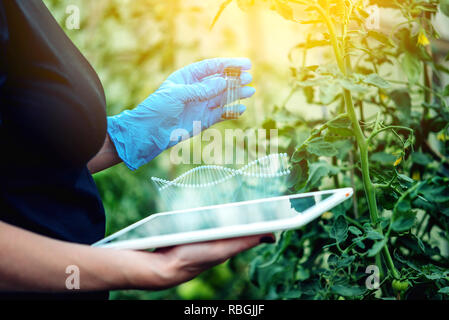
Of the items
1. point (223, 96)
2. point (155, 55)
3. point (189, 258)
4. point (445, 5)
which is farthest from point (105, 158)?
point (155, 55)

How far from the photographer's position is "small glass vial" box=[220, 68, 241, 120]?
0.83 m

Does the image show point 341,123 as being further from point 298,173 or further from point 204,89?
point 204,89

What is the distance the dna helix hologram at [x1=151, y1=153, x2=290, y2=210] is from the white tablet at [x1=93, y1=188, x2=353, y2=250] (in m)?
0.09

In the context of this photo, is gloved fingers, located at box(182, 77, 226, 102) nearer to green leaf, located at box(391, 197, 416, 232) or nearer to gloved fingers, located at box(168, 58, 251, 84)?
gloved fingers, located at box(168, 58, 251, 84)

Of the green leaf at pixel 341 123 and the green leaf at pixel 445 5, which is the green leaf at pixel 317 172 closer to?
the green leaf at pixel 341 123

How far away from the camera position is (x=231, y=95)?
0.84 meters

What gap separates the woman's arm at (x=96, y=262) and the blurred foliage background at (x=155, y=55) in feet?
3.69

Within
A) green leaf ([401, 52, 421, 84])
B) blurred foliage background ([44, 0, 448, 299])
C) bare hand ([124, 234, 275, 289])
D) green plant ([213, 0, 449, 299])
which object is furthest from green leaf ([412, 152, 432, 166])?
blurred foliage background ([44, 0, 448, 299])

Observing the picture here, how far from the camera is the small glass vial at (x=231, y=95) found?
2.71 ft

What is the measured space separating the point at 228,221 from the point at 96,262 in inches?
7.6

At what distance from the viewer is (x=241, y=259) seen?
1.63 metres

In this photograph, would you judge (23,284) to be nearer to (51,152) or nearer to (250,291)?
(51,152)

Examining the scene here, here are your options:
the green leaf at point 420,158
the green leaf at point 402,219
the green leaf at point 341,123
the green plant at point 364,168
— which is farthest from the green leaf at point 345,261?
the green leaf at point 420,158
